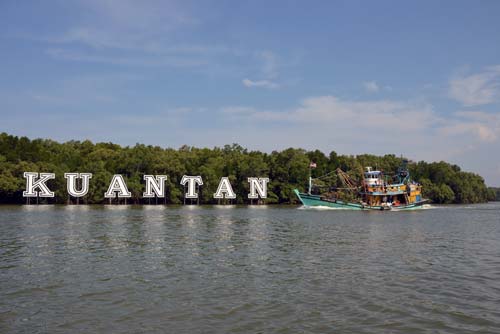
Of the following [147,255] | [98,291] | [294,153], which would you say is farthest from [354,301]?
[294,153]

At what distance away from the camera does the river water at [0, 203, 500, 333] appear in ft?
48.8

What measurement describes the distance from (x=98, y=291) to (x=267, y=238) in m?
22.5

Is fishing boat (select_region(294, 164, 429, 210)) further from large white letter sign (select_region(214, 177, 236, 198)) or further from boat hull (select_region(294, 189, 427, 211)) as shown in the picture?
large white letter sign (select_region(214, 177, 236, 198))

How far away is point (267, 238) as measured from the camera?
39.9 meters

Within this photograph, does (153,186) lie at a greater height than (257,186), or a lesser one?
lesser

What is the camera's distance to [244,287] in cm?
1994

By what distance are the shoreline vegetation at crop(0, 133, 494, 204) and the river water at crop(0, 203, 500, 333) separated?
93.7m

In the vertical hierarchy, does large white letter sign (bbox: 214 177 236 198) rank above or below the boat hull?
above

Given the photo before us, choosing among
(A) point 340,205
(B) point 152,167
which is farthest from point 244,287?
(B) point 152,167

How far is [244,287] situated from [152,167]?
12162 centimetres

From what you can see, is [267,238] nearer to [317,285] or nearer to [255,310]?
[317,285]

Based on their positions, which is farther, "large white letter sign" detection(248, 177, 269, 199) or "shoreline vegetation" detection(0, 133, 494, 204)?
"large white letter sign" detection(248, 177, 269, 199)

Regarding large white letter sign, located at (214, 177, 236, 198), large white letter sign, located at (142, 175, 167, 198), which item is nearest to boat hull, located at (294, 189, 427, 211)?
large white letter sign, located at (214, 177, 236, 198)

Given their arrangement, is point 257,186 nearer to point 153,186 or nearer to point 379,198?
point 153,186
